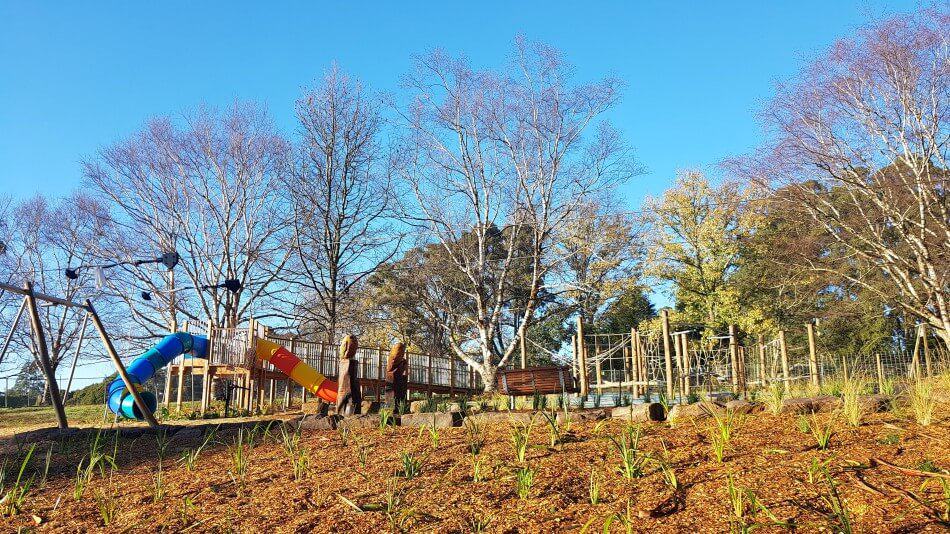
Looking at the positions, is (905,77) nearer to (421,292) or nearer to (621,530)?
(621,530)

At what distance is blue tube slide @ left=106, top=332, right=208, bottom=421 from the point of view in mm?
11969

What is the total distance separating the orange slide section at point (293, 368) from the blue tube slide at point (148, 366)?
2.14 m

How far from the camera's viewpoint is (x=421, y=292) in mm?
24875

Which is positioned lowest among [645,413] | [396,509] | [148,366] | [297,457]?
[396,509]

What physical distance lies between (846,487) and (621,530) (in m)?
1.08

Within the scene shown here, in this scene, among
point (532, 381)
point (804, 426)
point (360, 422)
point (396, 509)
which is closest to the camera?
point (396, 509)

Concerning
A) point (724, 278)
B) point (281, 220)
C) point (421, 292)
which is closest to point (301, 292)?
point (281, 220)

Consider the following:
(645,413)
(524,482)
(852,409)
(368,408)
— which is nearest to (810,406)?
(852,409)

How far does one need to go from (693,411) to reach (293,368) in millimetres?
9717

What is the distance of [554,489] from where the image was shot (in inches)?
137

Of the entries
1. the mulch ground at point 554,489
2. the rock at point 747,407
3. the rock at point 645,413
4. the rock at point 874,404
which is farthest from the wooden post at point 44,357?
the rock at point 874,404

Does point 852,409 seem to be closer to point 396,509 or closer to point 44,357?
point 396,509

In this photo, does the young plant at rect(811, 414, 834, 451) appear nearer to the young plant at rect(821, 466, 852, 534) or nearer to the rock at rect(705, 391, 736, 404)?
the young plant at rect(821, 466, 852, 534)

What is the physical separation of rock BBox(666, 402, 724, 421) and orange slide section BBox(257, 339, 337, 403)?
924 cm
